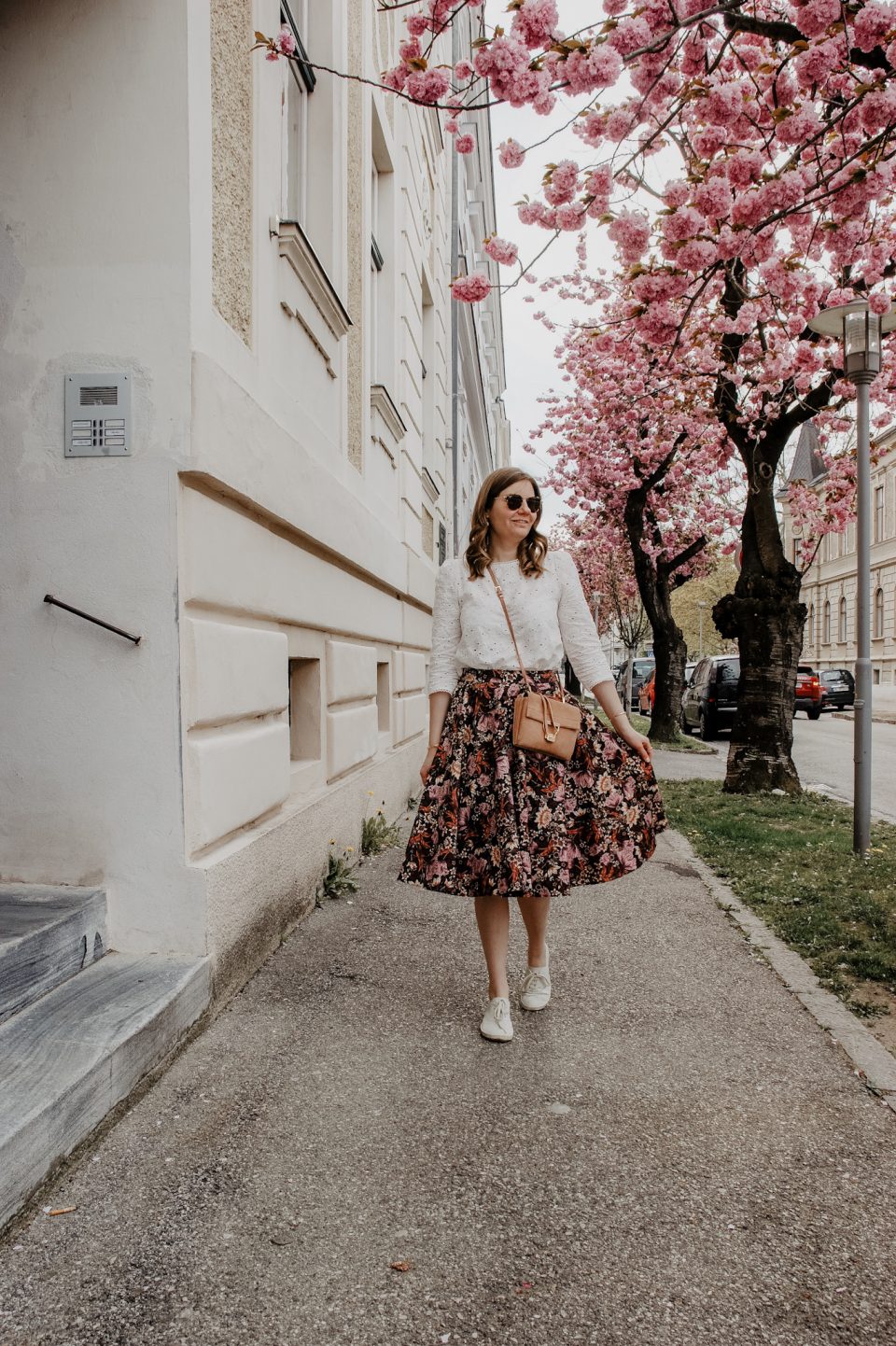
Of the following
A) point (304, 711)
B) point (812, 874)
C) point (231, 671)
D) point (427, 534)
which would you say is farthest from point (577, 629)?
point (427, 534)

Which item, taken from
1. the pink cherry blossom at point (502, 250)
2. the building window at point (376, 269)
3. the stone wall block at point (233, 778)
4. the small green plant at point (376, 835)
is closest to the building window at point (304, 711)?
the stone wall block at point (233, 778)

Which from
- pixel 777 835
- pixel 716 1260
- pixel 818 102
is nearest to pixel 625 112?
pixel 818 102

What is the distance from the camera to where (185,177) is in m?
3.35

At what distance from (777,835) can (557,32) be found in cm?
572

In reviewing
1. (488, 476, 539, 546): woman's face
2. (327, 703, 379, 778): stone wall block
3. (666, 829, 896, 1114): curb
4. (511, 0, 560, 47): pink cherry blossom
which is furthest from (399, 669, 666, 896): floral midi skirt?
(511, 0, 560, 47): pink cherry blossom

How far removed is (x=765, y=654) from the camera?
10.0 meters

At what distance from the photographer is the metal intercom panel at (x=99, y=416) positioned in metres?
3.31

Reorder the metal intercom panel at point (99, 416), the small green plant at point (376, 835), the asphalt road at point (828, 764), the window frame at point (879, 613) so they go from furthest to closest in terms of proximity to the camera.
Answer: the window frame at point (879, 613), the asphalt road at point (828, 764), the small green plant at point (376, 835), the metal intercom panel at point (99, 416)

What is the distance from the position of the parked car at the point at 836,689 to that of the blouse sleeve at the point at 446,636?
89.8 feet

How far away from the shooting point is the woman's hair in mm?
3582

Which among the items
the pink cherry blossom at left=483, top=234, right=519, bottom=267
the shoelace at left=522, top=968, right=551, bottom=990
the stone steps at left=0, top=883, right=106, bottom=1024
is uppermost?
the pink cherry blossom at left=483, top=234, right=519, bottom=267

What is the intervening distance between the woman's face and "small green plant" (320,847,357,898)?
2476 mm

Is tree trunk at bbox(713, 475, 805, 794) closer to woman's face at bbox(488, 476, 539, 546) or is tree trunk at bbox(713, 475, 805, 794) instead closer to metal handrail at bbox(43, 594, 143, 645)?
woman's face at bbox(488, 476, 539, 546)

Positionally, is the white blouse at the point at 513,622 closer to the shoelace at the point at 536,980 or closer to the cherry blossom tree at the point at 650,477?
the shoelace at the point at 536,980
